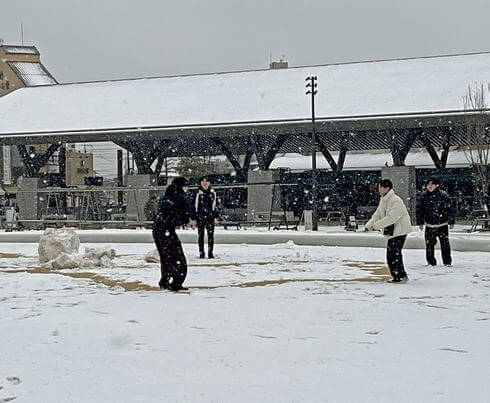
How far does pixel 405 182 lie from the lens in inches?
1267

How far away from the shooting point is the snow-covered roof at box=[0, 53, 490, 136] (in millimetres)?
32656

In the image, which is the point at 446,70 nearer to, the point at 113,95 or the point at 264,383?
the point at 113,95

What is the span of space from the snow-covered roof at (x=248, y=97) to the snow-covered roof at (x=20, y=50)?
2906cm

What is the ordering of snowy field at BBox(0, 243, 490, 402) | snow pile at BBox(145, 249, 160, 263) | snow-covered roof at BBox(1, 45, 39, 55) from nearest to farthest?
snowy field at BBox(0, 243, 490, 402) → snow pile at BBox(145, 249, 160, 263) → snow-covered roof at BBox(1, 45, 39, 55)

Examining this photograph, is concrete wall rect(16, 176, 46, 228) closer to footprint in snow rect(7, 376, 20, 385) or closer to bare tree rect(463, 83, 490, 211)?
bare tree rect(463, 83, 490, 211)

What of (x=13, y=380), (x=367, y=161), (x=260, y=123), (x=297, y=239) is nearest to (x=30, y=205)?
(x=260, y=123)

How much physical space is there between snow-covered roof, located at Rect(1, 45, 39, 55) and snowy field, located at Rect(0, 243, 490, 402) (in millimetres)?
62001

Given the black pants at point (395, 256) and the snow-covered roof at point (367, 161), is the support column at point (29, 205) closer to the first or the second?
the snow-covered roof at point (367, 161)

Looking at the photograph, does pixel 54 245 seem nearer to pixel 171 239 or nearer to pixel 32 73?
pixel 171 239

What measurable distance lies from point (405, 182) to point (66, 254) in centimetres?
2074

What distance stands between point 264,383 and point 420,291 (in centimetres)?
540

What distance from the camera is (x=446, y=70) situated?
35406mm

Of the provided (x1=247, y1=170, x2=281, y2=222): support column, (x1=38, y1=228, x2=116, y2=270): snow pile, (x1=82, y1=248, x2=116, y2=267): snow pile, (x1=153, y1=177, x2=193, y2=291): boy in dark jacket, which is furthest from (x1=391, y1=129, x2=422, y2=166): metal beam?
(x1=153, y1=177, x2=193, y2=291): boy in dark jacket

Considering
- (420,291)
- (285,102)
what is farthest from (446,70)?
(420,291)
